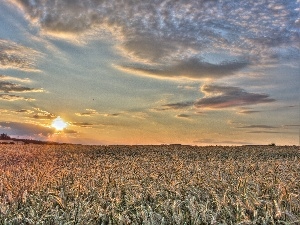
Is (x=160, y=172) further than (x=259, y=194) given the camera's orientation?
Yes

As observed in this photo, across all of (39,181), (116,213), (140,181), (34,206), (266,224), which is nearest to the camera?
(266,224)

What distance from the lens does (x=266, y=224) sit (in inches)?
244

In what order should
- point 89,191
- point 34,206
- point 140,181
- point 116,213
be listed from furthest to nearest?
point 140,181
point 89,191
point 34,206
point 116,213

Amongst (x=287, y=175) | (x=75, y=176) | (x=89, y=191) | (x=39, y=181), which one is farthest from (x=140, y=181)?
(x=287, y=175)

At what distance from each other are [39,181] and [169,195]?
4.70 meters

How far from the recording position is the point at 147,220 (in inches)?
256

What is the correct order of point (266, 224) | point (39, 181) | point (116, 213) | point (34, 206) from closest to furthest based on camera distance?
point (266, 224), point (116, 213), point (34, 206), point (39, 181)

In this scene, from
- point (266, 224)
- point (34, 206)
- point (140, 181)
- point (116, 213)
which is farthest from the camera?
point (140, 181)

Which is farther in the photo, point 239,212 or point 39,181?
point 39,181

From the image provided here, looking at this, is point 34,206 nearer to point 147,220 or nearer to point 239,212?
point 147,220

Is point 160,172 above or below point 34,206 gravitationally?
above

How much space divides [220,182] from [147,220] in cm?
348

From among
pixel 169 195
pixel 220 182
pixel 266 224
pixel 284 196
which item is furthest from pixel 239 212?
pixel 220 182

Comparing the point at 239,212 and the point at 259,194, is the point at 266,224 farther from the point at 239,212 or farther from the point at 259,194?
the point at 259,194
